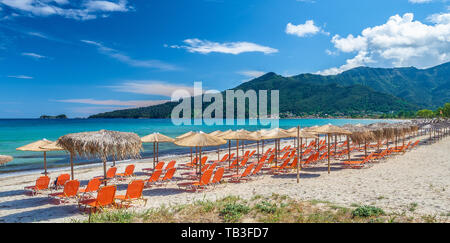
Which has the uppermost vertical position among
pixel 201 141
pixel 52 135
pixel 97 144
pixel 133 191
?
pixel 97 144

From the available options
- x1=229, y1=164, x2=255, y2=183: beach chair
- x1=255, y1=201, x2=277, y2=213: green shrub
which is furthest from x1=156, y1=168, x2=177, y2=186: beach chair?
x1=255, y1=201, x2=277, y2=213: green shrub

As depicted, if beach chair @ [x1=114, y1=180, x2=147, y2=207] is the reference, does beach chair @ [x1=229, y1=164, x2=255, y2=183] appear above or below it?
below

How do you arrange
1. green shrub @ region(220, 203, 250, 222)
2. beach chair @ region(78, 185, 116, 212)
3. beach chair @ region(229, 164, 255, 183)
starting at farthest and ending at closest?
1. beach chair @ region(229, 164, 255, 183)
2. beach chair @ region(78, 185, 116, 212)
3. green shrub @ region(220, 203, 250, 222)

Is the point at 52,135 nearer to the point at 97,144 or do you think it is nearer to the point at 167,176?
the point at 167,176

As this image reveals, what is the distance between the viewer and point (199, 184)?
7.91 metres

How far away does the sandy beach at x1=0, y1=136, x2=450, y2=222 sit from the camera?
220 inches

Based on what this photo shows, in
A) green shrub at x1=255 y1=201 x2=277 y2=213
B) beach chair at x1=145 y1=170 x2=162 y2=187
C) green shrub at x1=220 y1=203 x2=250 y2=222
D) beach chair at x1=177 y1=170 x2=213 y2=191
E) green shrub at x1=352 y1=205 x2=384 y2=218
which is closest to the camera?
green shrub at x1=352 y1=205 x2=384 y2=218

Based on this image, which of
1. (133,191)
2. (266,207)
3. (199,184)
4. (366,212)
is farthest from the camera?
(199,184)

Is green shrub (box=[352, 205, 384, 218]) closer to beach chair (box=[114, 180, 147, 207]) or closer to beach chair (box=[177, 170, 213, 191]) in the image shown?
beach chair (box=[177, 170, 213, 191])

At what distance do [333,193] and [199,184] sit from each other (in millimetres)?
3745

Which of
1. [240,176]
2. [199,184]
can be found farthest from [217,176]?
[240,176]

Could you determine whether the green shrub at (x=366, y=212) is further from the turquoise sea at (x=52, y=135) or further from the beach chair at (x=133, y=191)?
the turquoise sea at (x=52, y=135)

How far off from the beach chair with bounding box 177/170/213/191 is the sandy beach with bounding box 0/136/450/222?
10.5 inches

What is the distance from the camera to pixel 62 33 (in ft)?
144
